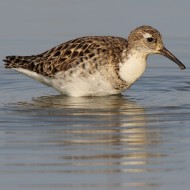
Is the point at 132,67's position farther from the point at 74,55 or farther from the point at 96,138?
the point at 96,138

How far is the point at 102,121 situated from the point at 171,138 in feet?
5.61

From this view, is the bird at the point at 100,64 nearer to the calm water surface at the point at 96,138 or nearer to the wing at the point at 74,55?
the wing at the point at 74,55

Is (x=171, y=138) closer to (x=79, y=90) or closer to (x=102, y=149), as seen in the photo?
(x=102, y=149)

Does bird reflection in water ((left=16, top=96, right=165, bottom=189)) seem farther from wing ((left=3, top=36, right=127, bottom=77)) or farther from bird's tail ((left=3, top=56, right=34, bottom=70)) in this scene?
bird's tail ((left=3, top=56, right=34, bottom=70))

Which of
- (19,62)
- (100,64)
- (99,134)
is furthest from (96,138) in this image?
(19,62)

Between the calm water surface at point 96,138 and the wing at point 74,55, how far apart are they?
0.55 meters

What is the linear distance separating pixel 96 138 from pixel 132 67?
414cm

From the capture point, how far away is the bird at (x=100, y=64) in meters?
19.8

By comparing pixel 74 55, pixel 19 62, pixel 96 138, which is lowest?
pixel 96 138

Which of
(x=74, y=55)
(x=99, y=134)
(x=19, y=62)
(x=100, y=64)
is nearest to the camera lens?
(x=99, y=134)

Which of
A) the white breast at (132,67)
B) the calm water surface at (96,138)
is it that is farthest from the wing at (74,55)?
the calm water surface at (96,138)

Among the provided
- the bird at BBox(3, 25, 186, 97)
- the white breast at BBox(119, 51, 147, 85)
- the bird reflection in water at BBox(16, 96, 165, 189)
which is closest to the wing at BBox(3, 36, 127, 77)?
the bird at BBox(3, 25, 186, 97)

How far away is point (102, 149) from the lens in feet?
50.3

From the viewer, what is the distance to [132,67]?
65.7ft
